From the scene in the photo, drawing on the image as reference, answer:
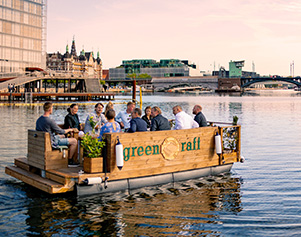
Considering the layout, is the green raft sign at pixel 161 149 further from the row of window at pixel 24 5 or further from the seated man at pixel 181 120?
the row of window at pixel 24 5

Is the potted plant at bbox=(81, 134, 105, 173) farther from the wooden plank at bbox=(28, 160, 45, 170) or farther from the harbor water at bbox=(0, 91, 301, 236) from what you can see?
the wooden plank at bbox=(28, 160, 45, 170)

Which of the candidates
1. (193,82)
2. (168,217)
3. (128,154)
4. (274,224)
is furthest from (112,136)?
(193,82)

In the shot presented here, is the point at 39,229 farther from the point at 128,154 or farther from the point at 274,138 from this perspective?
the point at 274,138

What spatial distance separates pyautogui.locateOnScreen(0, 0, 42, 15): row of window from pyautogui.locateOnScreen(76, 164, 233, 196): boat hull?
302ft

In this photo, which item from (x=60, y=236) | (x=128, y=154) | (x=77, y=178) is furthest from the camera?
(x=128, y=154)

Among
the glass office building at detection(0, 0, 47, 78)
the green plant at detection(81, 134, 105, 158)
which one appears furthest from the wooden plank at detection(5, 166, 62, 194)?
the glass office building at detection(0, 0, 47, 78)

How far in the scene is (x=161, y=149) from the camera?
12.1m

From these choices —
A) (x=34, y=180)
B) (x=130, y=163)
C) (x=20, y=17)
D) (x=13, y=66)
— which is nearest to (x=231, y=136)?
(x=130, y=163)

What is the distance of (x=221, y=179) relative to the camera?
13.9 metres

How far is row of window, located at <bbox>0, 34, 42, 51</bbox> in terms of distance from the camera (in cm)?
9600

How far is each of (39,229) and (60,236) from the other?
688mm

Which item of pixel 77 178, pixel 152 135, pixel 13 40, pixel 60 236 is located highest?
pixel 13 40

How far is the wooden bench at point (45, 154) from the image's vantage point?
11117 millimetres

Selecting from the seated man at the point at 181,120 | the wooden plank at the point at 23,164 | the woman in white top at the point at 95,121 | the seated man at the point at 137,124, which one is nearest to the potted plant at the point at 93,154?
the seated man at the point at 137,124
